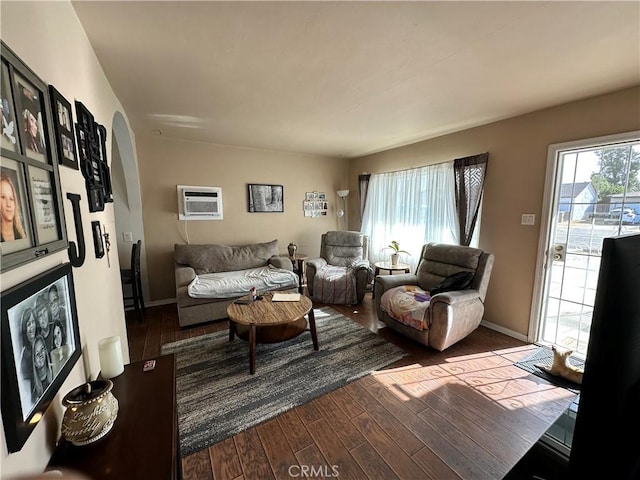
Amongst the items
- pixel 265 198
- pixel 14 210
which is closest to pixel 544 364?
pixel 14 210

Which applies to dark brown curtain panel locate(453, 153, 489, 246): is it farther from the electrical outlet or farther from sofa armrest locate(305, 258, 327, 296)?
sofa armrest locate(305, 258, 327, 296)

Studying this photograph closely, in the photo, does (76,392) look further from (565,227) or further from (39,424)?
(565,227)

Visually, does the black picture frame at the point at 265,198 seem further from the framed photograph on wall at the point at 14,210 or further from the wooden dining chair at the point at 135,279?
the framed photograph on wall at the point at 14,210

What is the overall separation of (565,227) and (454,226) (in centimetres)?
107

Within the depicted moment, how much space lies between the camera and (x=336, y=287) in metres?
3.86

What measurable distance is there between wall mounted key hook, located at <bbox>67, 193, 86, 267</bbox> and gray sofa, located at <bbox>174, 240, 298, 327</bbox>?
79.2 inches

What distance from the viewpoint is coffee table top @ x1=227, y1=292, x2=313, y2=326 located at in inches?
91.1

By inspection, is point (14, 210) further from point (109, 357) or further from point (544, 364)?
point (544, 364)

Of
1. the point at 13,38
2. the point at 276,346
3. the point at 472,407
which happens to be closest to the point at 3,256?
the point at 13,38

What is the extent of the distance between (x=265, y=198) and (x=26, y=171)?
3821mm

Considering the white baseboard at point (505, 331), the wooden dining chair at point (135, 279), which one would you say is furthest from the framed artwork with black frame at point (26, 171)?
the white baseboard at point (505, 331)

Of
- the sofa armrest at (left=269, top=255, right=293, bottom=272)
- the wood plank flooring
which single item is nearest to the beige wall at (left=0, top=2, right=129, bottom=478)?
the wood plank flooring

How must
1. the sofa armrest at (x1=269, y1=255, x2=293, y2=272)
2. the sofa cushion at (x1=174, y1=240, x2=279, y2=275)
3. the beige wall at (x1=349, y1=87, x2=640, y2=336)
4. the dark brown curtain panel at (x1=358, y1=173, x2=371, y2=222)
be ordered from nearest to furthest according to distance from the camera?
the beige wall at (x1=349, y1=87, x2=640, y2=336) → the sofa cushion at (x1=174, y1=240, x2=279, y2=275) → the sofa armrest at (x1=269, y1=255, x2=293, y2=272) → the dark brown curtain panel at (x1=358, y1=173, x2=371, y2=222)

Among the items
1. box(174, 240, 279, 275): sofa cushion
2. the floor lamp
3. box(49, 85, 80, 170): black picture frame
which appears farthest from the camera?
the floor lamp
